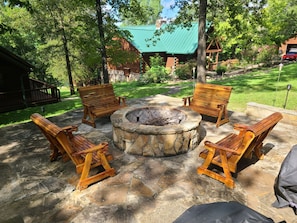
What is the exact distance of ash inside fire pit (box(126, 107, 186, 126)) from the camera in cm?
591

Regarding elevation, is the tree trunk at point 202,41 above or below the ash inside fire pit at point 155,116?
above

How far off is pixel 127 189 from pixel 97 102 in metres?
3.73

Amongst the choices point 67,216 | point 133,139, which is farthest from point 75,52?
point 67,216

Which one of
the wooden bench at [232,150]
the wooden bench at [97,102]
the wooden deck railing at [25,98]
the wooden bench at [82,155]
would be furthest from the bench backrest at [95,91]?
the wooden deck railing at [25,98]

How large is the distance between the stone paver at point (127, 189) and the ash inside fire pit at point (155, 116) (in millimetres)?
1138

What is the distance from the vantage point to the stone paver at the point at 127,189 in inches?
121

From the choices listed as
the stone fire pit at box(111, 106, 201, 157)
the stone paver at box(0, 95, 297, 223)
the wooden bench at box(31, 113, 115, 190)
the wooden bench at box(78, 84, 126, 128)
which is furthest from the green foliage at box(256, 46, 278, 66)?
the wooden bench at box(31, 113, 115, 190)

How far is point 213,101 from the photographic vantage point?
21.3ft

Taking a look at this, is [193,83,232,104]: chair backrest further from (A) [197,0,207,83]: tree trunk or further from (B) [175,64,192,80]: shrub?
(B) [175,64,192,80]: shrub

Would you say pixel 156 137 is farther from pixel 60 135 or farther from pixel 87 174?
pixel 60 135

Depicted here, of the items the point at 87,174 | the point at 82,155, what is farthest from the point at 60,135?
the point at 87,174

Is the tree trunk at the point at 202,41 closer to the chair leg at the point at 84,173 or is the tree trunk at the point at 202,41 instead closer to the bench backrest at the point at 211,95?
the bench backrest at the point at 211,95

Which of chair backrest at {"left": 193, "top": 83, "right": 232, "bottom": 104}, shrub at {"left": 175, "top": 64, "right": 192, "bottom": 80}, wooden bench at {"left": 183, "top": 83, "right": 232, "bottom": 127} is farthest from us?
shrub at {"left": 175, "top": 64, "right": 192, "bottom": 80}

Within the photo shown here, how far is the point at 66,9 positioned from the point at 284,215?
17.2 m
